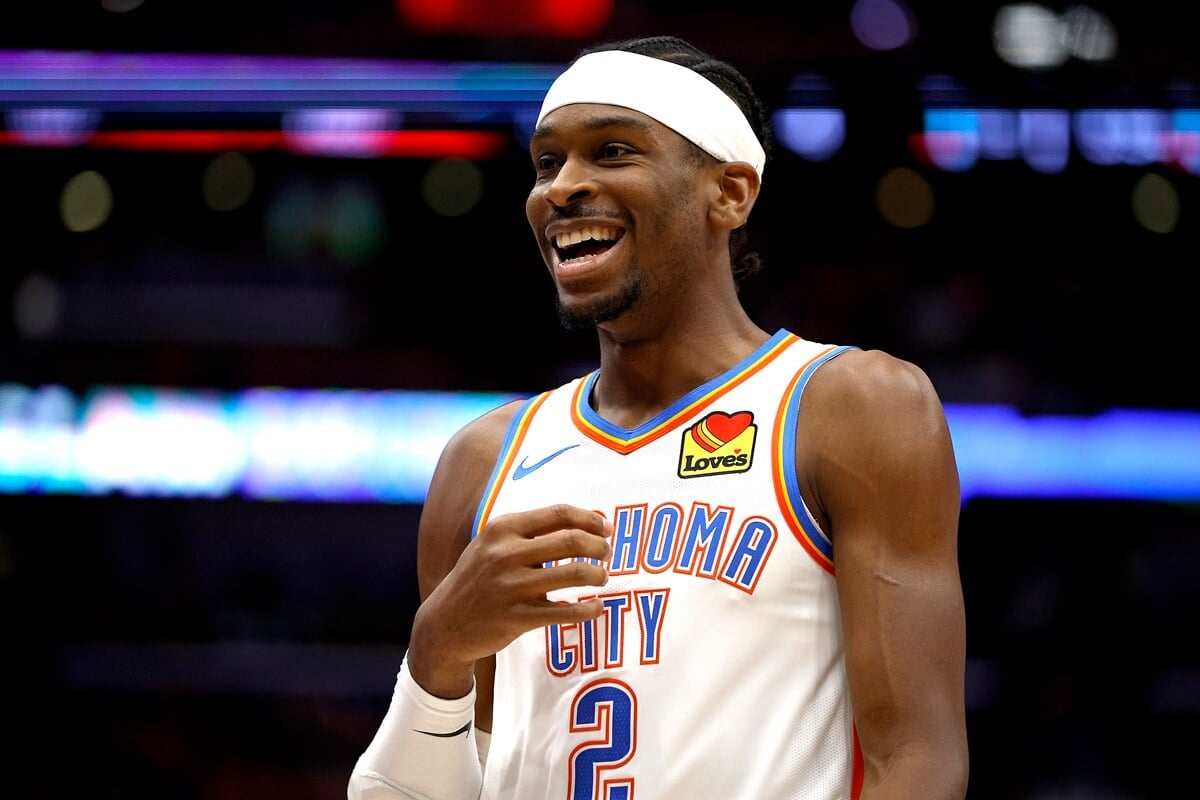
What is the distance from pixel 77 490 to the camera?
7.68 meters

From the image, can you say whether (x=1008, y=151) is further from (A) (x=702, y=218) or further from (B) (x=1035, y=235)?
(A) (x=702, y=218)

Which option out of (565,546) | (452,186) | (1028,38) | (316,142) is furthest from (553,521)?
(452,186)

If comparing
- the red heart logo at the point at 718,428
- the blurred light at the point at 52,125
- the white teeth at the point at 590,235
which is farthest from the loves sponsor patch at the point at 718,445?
the blurred light at the point at 52,125

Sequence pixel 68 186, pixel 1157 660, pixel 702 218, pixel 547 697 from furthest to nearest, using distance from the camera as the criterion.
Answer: pixel 68 186, pixel 1157 660, pixel 702 218, pixel 547 697

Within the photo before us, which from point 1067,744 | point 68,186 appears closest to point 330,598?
point 68,186

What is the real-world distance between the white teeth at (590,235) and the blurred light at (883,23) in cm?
460

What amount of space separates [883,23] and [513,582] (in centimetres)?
524

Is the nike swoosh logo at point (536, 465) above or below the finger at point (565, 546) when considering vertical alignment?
above

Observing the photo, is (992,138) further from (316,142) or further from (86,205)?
(86,205)

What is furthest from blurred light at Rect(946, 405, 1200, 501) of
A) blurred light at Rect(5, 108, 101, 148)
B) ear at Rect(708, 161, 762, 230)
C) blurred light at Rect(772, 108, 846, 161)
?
ear at Rect(708, 161, 762, 230)

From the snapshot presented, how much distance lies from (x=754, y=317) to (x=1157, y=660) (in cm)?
263

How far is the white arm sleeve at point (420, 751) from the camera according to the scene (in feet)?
6.90

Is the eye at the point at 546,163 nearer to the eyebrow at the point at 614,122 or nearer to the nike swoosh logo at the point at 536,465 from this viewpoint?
the eyebrow at the point at 614,122

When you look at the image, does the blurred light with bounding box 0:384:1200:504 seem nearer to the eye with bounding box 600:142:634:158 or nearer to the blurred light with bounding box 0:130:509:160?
the blurred light with bounding box 0:130:509:160
